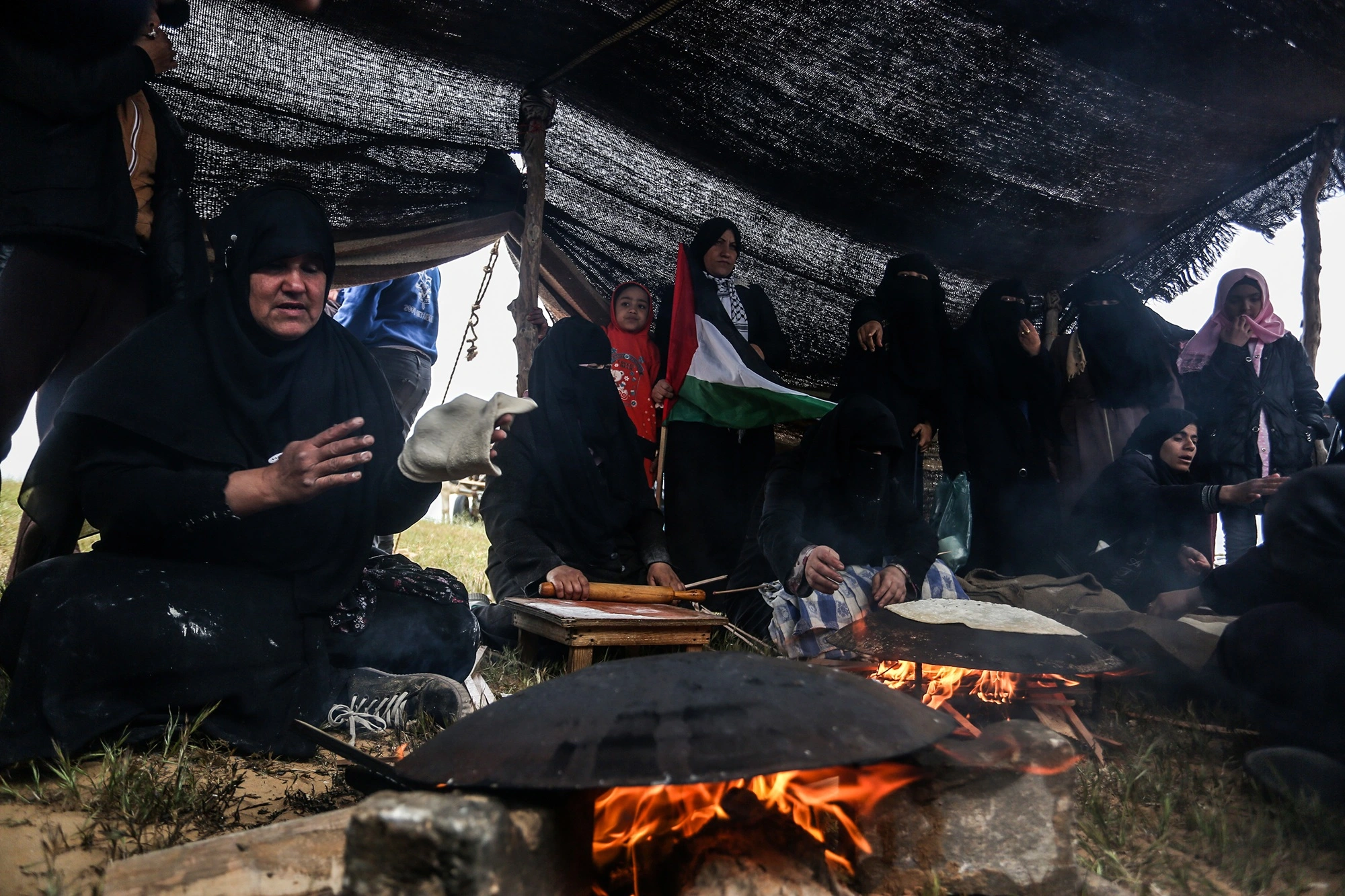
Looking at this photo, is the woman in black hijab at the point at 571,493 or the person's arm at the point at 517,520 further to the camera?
the woman in black hijab at the point at 571,493

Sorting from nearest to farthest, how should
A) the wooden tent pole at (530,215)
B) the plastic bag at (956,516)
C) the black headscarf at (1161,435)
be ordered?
1. the black headscarf at (1161,435)
2. the wooden tent pole at (530,215)
3. the plastic bag at (956,516)

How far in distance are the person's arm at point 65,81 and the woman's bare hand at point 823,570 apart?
2771 millimetres

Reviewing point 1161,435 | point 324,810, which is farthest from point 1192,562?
point 324,810

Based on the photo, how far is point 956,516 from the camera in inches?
185

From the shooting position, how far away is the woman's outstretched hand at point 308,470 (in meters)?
1.84

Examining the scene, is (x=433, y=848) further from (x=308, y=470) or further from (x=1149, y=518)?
(x=1149, y=518)

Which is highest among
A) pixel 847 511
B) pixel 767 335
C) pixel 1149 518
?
pixel 767 335

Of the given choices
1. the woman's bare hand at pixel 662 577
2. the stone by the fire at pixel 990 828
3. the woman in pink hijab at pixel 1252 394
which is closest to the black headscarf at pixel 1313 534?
the stone by the fire at pixel 990 828

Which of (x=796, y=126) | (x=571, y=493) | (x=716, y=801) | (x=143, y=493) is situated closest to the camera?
(x=716, y=801)

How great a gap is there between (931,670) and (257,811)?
184cm

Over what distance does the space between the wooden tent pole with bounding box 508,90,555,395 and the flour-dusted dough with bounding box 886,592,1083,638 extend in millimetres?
2487

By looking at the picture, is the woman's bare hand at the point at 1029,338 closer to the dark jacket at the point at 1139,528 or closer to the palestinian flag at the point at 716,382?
the dark jacket at the point at 1139,528

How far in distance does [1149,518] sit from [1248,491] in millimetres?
502

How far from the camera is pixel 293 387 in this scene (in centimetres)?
240
